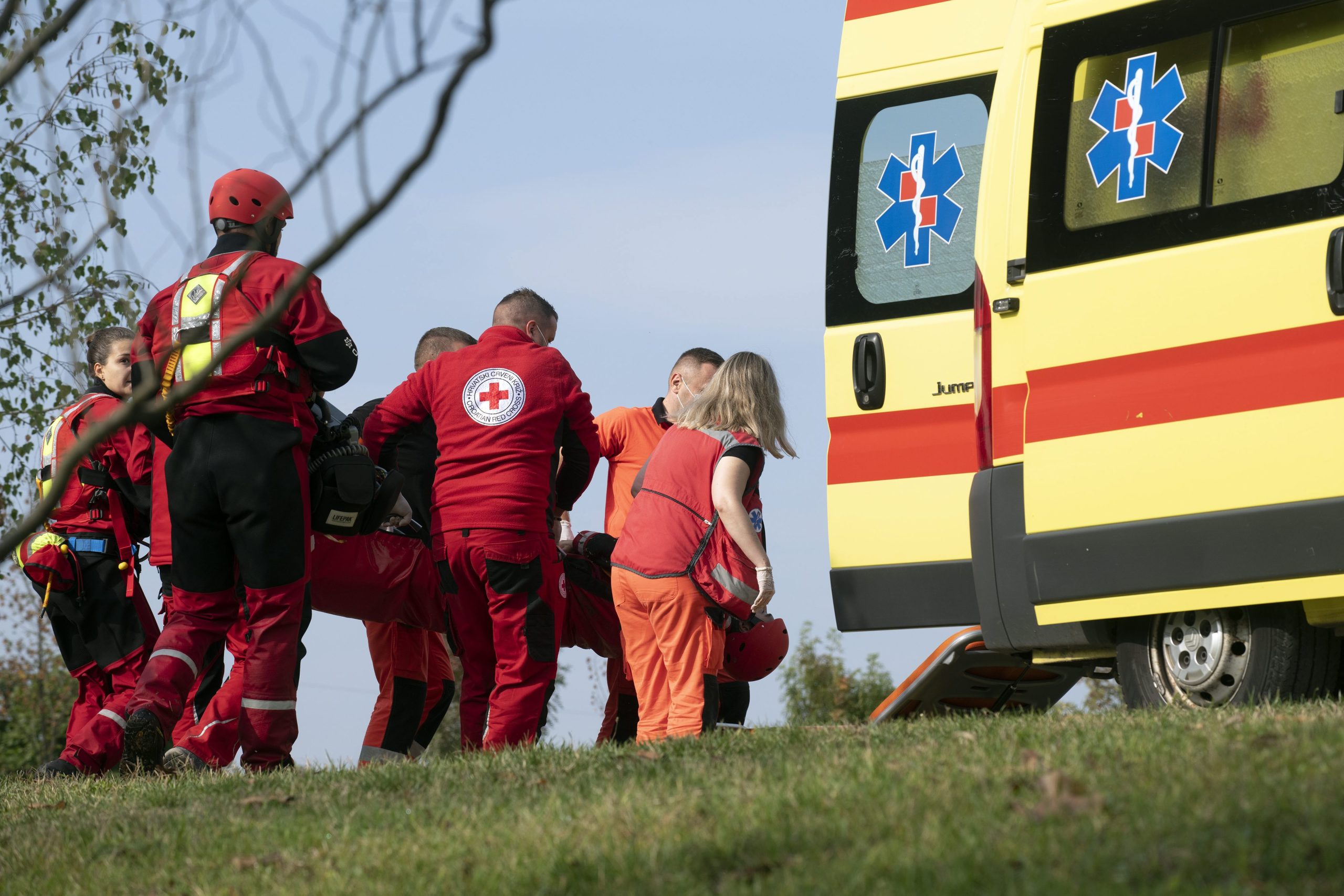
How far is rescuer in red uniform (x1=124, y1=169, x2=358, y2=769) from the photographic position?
5.99 m

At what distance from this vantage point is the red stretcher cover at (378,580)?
695cm

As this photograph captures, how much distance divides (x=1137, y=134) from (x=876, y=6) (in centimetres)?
162

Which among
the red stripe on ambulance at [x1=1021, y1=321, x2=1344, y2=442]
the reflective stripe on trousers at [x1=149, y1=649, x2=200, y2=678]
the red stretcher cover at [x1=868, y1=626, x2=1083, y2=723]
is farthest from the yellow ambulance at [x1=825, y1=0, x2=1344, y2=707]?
the reflective stripe on trousers at [x1=149, y1=649, x2=200, y2=678]

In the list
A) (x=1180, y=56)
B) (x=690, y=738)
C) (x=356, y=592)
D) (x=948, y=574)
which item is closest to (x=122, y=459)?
(x=356, y=592)

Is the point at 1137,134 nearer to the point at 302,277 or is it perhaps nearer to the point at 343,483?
the point at 343,483

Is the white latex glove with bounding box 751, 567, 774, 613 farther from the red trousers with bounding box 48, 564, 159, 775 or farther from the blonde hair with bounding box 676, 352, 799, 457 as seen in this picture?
the red trousers with bounding box 48, 564, 159, 775

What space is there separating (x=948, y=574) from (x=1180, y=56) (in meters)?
2.10

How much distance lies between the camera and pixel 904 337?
632 cm

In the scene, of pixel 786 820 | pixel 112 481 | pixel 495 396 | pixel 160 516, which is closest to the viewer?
pixel 786 820

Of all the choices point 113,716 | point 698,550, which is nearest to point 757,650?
point 698,550

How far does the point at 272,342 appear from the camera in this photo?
6.10m

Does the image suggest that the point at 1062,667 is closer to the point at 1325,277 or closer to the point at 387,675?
the point at 1325,277

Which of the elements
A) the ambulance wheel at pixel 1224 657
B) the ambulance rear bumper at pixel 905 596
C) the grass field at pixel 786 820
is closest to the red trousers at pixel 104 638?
the grass field at pixel 786 820

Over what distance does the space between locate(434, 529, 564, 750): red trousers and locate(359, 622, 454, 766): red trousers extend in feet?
2.56
